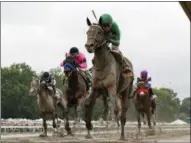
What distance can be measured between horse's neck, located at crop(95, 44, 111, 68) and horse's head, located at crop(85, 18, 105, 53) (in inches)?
14.6

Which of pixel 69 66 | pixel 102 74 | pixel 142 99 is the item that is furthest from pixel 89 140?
pixel 142 99

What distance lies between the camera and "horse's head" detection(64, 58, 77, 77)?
16078mm

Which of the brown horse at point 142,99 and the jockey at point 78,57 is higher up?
the jockey at point 78,57

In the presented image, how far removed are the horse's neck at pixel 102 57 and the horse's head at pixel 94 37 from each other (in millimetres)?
372

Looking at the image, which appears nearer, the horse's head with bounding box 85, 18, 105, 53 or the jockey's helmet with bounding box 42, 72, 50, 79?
the horse's head with bounding box 85, 18, 105, 53

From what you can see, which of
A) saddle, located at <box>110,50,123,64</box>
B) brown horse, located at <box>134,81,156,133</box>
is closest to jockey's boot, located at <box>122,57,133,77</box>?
saddle, located at <box>110,50,123,64</box>

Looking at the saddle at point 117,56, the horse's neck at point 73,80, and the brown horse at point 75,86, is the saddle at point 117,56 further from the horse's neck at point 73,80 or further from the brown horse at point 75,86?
the horse's neck at point 73,80

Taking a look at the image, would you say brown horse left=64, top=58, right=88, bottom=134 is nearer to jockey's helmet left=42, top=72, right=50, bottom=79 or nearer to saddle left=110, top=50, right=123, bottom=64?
jockey's helmet left=42, top=72, right=50, bottom=79

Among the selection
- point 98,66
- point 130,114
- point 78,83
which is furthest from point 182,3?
point 130,114

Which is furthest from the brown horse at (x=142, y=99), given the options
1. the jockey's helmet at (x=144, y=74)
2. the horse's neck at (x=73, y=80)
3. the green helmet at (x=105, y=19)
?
the green helmet at (x=105, y=19)

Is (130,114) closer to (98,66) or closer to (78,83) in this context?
(78,83)

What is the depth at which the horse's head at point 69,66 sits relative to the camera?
16.1 metres

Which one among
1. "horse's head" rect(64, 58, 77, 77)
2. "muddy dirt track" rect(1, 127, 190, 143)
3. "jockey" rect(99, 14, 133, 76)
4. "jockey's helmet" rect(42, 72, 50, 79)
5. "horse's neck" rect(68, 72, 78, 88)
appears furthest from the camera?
"jockey's helmet" rect(42, 72, 50, 79)

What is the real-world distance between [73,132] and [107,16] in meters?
6.91
